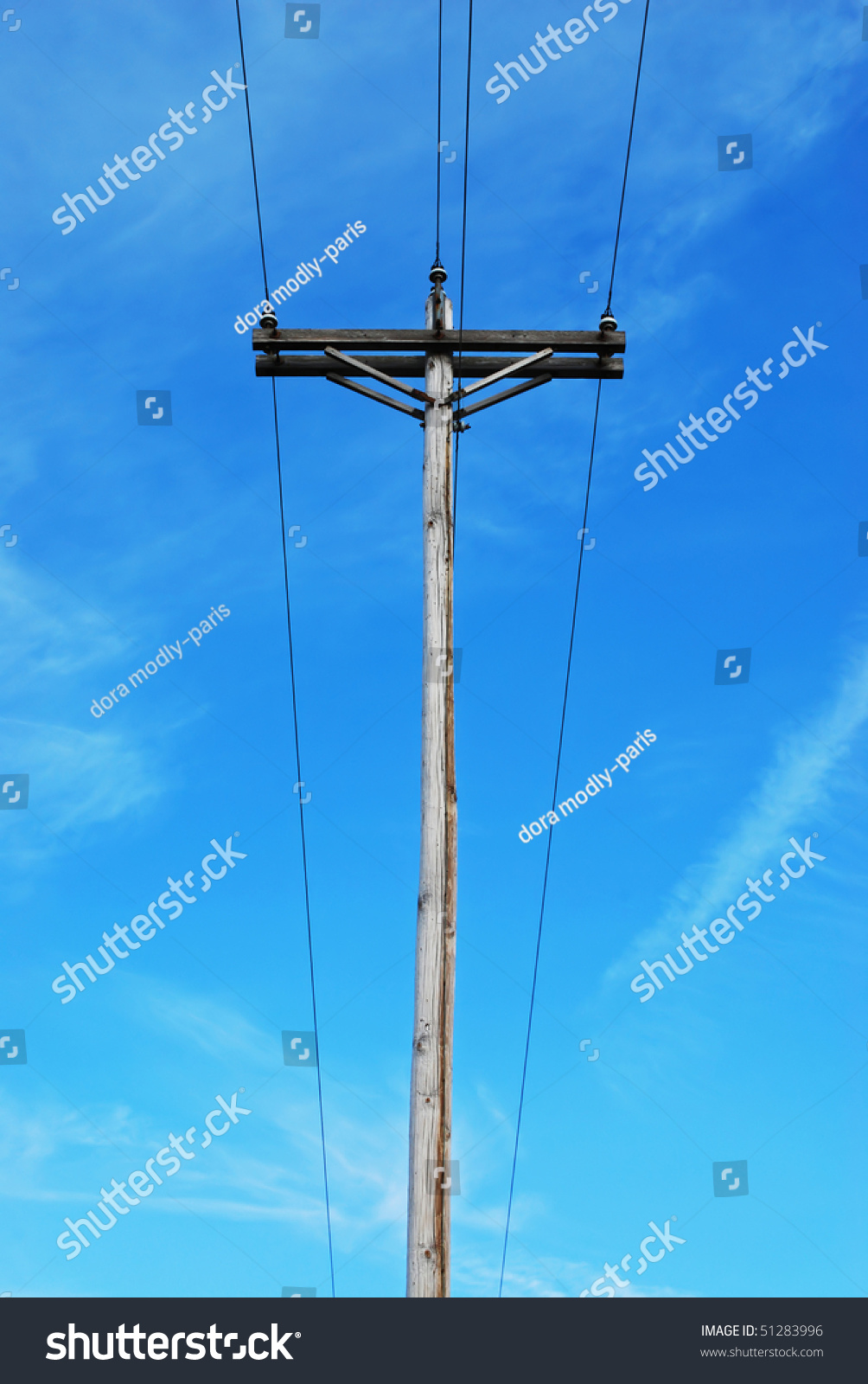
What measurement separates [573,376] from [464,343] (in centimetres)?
73

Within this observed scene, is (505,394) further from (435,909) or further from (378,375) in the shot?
(435,909)

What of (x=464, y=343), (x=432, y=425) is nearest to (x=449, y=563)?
(x=432, y=425)

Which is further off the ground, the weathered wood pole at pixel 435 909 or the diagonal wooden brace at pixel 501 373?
the diagonal wooden brace at pixel 501 373

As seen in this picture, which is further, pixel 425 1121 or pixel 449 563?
pixel 449 563

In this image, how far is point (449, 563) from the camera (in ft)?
18.6

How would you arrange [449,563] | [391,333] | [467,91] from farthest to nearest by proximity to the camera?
1. [467,91]
2. [391,333]
3. [449,563]

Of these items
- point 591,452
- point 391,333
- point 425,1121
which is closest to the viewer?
point 425,1121

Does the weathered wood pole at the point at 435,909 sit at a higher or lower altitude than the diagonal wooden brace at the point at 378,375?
lower

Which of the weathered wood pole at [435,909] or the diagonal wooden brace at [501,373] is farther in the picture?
the diagonal wooden brace at [501,373]

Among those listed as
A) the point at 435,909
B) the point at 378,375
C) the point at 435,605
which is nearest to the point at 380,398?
the point at 378,375

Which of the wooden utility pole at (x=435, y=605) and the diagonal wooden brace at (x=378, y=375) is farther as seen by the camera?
the diagonal wooden brace at (x=378, y=375)

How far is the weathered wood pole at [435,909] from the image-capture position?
176 inches

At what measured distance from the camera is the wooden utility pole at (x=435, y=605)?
4523mm
